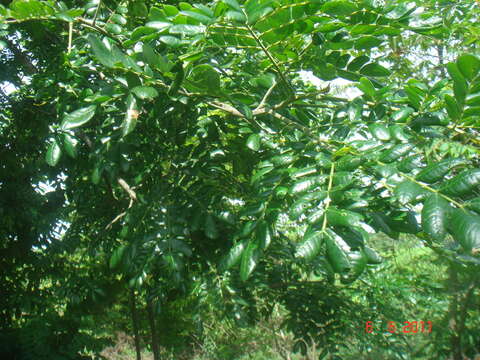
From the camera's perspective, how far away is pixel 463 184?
103 centimetres

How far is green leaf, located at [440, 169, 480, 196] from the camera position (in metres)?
1.02

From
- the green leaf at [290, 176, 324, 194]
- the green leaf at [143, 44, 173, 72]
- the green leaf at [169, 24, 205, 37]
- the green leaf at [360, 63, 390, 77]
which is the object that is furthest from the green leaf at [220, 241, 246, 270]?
the green leaf at [360, 63, 390, 77]

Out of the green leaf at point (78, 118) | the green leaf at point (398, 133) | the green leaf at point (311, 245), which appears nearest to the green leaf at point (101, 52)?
the green leaf at point (78, 118)

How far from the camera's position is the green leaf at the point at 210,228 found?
1.98 meters

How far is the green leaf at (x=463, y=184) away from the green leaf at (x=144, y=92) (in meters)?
0.87

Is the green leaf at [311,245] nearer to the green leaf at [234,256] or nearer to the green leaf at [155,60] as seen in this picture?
the green leaf at [234,256]

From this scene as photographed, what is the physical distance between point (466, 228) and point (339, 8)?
832mm

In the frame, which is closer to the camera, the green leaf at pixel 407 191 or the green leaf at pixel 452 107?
the green leaf at pixel 407 191

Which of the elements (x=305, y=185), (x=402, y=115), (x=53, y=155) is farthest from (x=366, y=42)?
(x=53, y=155)

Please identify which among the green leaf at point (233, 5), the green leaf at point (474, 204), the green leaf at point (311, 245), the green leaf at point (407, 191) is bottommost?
the green leaf at point (311, 245)

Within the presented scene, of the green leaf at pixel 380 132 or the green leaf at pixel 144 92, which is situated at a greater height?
the green leaf at pixel 144 92

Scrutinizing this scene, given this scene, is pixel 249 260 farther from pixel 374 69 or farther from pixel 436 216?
pixel 374 69

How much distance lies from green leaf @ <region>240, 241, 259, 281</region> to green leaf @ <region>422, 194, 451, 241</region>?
49 cm

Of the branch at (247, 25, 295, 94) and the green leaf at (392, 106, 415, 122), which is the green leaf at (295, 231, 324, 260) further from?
the branch at (247, 25, 295, 94)
